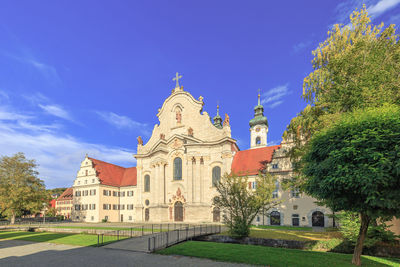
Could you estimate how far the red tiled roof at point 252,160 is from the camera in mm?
40281

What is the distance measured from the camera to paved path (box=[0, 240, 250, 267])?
14023mm

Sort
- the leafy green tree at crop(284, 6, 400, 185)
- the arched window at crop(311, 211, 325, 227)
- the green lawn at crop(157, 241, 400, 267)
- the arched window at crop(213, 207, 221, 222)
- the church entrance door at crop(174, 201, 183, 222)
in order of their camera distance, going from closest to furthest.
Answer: the green lawn at crop(157, 241, 400, 267) < the leafy green tree at crop(284, 6, 400, 185) < the arched window at crop(311, 211, 325, 227) < the arched window at crop(213, 207, 221, 222) < the church entrance door at crop(174, 201, 183, 222)

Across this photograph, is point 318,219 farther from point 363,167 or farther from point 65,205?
point 65,205

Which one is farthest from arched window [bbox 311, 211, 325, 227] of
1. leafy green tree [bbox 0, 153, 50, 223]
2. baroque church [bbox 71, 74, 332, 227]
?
leafy green tree [bbox 0, 153, 50, 223]

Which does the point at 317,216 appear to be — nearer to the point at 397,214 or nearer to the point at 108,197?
the point at 397,214

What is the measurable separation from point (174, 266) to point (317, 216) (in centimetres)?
2748

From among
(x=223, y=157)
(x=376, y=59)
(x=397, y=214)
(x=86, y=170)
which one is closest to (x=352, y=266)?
(x=397, y=214)

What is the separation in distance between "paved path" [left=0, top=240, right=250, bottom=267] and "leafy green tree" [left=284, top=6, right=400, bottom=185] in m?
13.4

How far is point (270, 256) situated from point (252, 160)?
28321mm

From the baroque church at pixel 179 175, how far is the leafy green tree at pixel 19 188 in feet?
28.6

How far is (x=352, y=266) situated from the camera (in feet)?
39.9

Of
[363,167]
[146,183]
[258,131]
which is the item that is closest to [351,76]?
[363,167]

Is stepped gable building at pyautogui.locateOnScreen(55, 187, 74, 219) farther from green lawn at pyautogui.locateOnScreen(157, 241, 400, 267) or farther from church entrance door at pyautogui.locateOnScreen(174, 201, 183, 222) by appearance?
green lawn at pyautogui.locateOnScreen(157, 241, 400, 267)

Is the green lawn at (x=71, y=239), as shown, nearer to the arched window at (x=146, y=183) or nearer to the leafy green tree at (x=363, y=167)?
the leafy green tree at (x=363, y=167)
